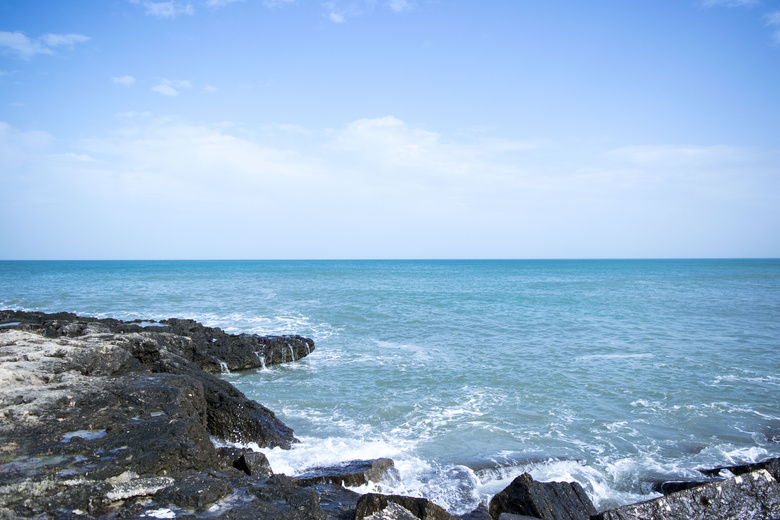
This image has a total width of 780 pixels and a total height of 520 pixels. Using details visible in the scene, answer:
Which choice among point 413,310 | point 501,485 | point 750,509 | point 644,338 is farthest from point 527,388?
point 413,310

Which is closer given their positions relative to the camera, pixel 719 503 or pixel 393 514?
pixel 393 514

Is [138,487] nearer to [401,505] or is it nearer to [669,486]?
[401,505]

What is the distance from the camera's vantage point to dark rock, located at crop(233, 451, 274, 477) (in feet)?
24.4

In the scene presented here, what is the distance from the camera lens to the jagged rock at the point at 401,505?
5813mm

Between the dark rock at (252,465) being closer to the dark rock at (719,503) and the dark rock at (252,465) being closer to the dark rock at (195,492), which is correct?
the dark rock at (195,492)

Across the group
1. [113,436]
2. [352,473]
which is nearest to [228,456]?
[113,436]

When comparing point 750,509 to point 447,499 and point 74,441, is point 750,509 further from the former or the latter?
point 74,441

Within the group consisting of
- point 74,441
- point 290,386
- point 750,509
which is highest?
point 74,441

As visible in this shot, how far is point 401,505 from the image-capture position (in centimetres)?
591

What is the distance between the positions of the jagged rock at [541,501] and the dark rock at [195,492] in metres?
4.18

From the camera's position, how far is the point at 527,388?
14.5 metres

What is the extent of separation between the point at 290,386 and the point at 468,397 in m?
5.78

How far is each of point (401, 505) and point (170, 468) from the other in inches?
123

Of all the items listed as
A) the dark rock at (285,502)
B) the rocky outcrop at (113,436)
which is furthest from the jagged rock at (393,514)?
the rocky outcrop at (113,436)
